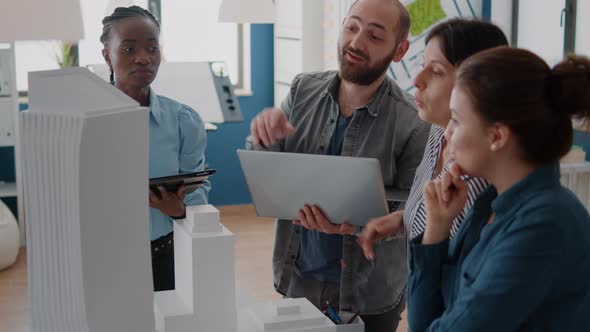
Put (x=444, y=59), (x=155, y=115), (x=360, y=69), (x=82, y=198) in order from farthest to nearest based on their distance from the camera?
(x=155, y=115), (x=360, y=69), (x=444, y=59), (x=82, y=198)

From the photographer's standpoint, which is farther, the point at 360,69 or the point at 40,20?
the point at 40,20

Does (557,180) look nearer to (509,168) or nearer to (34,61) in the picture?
(509,168)

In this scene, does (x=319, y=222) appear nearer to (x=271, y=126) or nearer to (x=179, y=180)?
(x=271, y=126)

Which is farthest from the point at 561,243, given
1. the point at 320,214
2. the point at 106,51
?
the point at 106,51

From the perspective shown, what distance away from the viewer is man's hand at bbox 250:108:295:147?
203cm

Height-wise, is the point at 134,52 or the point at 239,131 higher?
the point at 134,52

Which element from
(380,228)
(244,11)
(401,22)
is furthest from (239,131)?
(380,228)

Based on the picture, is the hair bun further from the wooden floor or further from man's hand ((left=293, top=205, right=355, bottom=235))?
the wooden floor

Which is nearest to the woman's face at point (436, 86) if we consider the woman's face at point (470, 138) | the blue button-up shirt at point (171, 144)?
the woman's face at point (470, 138)

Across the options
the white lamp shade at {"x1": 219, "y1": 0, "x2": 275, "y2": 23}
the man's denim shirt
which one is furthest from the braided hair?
the white lamp shade at {"x1": 219, "y1": 0, "x2": 275, "y2": 23}

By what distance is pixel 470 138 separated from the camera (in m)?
1.26

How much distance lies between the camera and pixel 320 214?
6.50 feet

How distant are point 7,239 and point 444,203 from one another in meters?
4.02

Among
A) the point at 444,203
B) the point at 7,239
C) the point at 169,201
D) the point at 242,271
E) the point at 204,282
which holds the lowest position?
the point at 242,271
